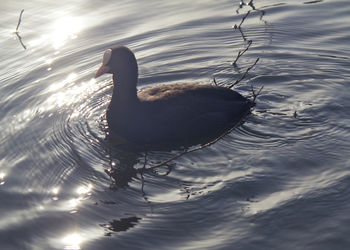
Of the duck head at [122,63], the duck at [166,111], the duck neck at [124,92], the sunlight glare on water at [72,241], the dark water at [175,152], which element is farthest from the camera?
the duck head at [122,63]

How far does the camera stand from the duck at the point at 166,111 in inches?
329

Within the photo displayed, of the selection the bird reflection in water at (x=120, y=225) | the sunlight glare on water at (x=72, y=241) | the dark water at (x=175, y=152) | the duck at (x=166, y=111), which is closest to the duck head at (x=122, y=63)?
the duck at (x=166, y=111)

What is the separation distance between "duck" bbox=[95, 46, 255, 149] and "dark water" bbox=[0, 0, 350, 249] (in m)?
0.35

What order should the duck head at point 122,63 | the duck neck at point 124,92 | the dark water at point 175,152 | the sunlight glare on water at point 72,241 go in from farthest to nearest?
the duck head at point 122,63 → the duck neck at point 124,92 → the dark water at point 175,152 → the sunlight glare on water at point 72,241

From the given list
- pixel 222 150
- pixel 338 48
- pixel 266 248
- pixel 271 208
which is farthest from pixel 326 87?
pixel 266 248

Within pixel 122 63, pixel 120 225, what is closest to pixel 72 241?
pixel 120 225

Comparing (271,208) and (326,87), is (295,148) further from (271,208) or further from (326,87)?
→ (326,87)

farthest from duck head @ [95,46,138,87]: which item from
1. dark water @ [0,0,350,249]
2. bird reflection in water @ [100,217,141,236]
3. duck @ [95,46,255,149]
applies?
bird reflection in water @ [100,217,141,236]

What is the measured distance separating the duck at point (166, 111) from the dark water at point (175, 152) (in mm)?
354

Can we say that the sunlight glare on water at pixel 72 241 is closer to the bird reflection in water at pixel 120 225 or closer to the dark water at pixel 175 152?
the dark water at pixel 175 152

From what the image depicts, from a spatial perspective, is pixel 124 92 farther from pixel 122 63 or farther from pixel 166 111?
pixel 166 111

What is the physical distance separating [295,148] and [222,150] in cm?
98

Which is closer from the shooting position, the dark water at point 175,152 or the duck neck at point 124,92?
the dark water at point 175,152

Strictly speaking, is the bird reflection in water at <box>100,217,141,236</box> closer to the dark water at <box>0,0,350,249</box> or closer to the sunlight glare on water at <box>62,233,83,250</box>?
the dark water at <box>0,0,350,249</box>
